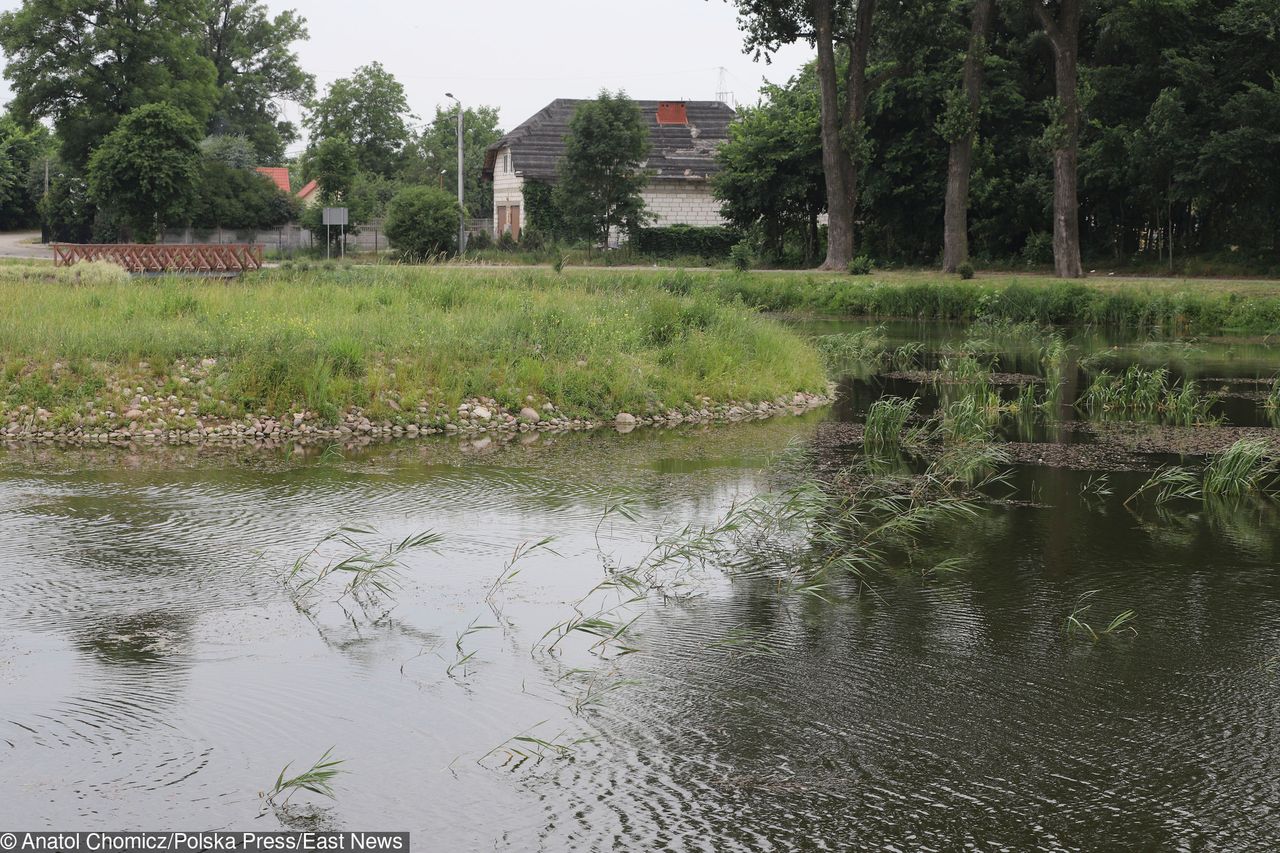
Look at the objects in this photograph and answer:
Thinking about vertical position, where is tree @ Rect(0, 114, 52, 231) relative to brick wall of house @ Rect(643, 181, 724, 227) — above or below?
above

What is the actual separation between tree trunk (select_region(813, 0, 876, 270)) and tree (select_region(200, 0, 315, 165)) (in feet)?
Result: 168

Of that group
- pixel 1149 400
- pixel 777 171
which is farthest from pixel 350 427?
pixel 777 171

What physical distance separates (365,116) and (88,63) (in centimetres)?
1941

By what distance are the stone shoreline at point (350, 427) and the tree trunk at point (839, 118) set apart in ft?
74.6

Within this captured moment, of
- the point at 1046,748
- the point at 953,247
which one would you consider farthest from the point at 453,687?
the point at 953,247

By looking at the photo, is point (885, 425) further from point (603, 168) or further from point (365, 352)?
point (603, 168)

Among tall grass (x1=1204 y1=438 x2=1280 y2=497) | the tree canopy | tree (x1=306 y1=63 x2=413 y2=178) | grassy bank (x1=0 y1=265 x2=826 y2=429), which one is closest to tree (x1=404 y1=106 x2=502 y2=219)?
tree (x1=306 y1=63 x2=413 y2=178)

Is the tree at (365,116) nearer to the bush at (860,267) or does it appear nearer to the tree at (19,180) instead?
the tree at (19,180)

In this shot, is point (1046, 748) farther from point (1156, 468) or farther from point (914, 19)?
point (914, 19)

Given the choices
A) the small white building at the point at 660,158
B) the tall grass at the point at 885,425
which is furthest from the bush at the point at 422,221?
the tall grass at the point at 885,425

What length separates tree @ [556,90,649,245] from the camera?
157 ft

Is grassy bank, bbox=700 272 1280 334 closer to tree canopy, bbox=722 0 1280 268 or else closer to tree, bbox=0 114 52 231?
tree canopy, bbox=722 0 1280 268

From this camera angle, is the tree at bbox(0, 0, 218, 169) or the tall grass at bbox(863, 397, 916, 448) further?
the tree at bbox(0, 0, 218, 169)

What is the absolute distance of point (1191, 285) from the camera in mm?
31828
